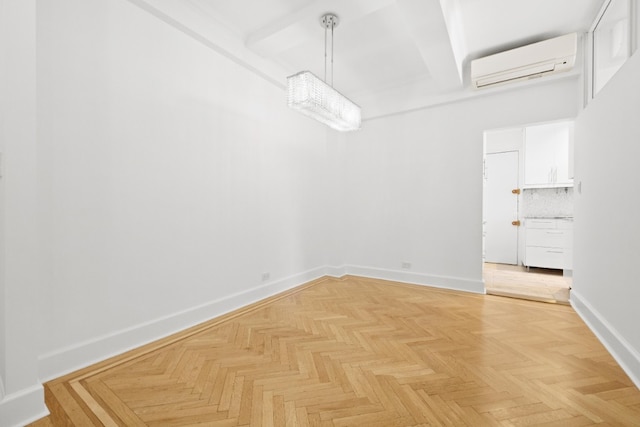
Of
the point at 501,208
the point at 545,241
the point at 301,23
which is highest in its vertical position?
the point at 301,23

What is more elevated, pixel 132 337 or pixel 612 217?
pixel 612 217

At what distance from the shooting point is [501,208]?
613cm

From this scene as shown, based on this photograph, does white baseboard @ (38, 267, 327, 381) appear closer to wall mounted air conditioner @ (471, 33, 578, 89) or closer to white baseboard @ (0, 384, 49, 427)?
white baseboard @ (0, 384, 49, 427)

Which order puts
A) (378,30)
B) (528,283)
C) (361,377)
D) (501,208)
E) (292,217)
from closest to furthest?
(361,377) → (378,30) → (292,217) → (528,283) → (501,208)

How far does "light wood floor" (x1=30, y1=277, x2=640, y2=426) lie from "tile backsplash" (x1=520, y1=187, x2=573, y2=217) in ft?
11.2

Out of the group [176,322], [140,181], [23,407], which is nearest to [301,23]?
[140,181]

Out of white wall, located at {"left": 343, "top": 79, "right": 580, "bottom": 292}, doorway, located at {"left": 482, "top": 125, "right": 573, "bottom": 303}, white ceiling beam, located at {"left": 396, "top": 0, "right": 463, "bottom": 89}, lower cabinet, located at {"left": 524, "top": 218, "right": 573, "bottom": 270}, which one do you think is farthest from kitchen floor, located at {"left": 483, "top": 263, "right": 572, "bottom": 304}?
white ceiling beam, located at {"left": 396, "top": 0, "right": 463, "bottom": 89}

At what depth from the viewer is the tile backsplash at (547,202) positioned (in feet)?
18.1

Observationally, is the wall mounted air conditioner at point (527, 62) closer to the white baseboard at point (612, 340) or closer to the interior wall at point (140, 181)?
the white baseboard at point (612, 340)

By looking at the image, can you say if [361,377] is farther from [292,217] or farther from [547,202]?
[547,202]

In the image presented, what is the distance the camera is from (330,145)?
4.83m

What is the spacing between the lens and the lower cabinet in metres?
5.09

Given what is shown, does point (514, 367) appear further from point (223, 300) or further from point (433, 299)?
point (223, 300)

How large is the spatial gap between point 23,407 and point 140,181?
154cm
